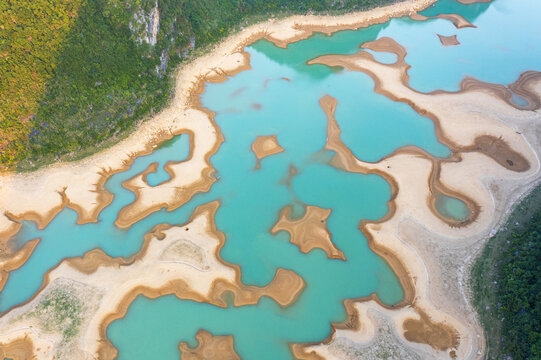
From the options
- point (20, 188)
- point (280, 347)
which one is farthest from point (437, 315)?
point (20, 188)

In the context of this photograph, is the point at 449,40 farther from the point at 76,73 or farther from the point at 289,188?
the point at 76,73

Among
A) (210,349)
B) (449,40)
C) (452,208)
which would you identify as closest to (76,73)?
(210,349)

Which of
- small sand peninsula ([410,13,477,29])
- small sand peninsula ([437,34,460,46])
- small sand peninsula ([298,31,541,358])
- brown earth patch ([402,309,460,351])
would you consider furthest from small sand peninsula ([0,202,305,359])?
small sand peninsula ([410,13,477,29])

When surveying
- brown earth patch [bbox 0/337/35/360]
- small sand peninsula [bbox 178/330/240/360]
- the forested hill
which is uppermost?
the forested hill

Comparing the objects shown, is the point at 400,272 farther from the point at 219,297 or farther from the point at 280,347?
the point at 219,297

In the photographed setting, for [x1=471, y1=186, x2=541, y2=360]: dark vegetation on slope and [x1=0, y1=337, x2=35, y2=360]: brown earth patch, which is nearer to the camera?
[x1=471, y1=186, x2=541, y2=360]: dark vegetation on slope

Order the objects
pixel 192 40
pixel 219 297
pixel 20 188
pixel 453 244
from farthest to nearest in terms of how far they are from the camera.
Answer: pixel 192 40
pixel 20 188
pixel 453 244
pixel 219 297

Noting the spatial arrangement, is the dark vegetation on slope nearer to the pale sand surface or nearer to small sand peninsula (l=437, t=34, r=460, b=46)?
the pale sand surface
